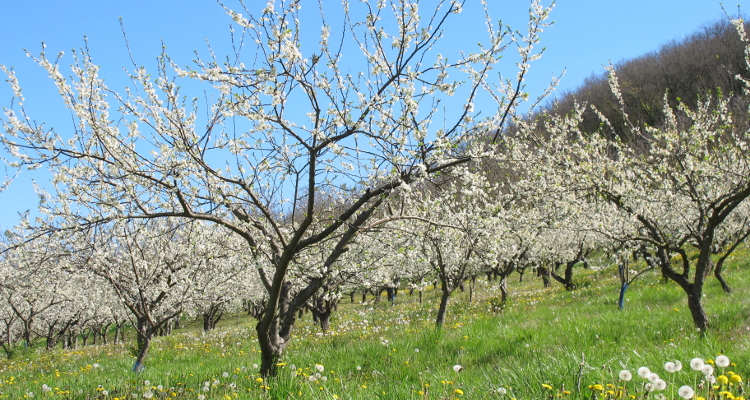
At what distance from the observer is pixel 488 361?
6.62 metres

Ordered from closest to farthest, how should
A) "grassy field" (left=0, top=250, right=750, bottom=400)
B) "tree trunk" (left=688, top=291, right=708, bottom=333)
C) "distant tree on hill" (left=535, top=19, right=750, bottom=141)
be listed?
"grassy field" (left=0, top=250, right=750, bottom=400) → "tree trunk" (left=688, top=291, right=708, bottom=333) → "distant tree on hill" (left=535, top=19, right=750, bottom=141)

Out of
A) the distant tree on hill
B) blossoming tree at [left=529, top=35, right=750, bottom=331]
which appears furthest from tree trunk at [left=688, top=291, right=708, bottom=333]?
the distant tree on hill

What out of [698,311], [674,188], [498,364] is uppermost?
[674,188]

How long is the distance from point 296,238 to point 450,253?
28.3 feet

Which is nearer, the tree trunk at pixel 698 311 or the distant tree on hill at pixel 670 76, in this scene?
the tree trunk at pixel 698 311

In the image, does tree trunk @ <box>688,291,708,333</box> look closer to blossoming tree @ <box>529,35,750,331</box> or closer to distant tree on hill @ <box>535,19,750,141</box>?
blossoming tree @ <box>529,35,750,331</box>

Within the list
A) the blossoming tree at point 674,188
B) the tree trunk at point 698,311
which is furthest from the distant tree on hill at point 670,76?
the tree trunk at point 698,311

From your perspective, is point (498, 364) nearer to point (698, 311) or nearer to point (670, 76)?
point (698, 311)

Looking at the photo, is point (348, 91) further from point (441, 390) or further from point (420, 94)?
point (441, 390)

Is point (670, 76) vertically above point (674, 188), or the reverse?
point (670, 76)

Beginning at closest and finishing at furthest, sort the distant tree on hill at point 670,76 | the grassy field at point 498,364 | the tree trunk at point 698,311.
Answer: the grassy field at point 498,364 < the tree trunk at point 698,311 < the distant tree on hill at point 670,76

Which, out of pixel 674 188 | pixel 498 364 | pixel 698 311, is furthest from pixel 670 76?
pixel 498 364

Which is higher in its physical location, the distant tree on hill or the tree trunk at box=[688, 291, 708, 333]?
the distant tree on hill

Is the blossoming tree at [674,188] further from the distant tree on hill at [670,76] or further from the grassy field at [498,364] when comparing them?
the distant tree on hill at [670,76]
